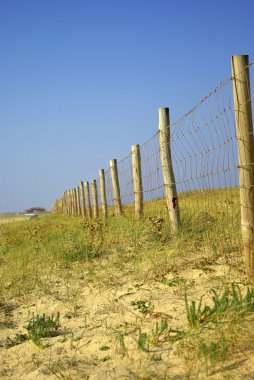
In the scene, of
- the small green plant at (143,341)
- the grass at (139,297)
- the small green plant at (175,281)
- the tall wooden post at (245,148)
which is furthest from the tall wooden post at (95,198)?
the small green plant at (143,341)

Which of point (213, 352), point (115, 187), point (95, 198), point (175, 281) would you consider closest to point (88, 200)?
point (95, 198)

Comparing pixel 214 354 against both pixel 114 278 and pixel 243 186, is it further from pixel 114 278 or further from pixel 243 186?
pixel 114 278

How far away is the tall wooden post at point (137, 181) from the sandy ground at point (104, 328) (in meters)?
3.90

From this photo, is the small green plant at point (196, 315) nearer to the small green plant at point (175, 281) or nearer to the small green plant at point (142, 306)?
the small green plant at point (142, 306)

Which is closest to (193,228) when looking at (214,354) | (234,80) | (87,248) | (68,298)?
(87,248)

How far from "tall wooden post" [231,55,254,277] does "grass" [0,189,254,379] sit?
44cm

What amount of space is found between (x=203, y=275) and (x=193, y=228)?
6.40ft

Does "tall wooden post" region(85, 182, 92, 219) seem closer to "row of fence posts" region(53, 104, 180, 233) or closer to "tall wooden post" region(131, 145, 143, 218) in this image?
"row of fence posts" region(53, 104, 180, 233)

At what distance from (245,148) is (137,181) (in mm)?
5417

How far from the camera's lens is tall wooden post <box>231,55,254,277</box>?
416 cm

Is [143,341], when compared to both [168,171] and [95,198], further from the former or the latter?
[95,198]

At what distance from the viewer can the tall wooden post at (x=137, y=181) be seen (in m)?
9.43

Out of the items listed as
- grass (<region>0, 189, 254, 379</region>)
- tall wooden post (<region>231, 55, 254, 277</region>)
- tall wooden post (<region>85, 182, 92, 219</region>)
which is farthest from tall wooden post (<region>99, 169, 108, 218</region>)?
tall wooden post (<region>231, 55, 254, 277</region>)

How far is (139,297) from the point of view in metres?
4.46
